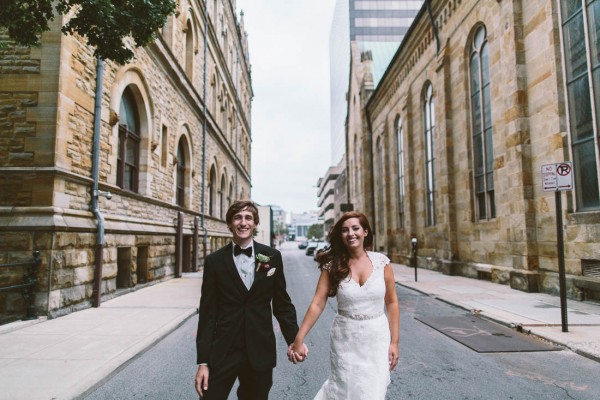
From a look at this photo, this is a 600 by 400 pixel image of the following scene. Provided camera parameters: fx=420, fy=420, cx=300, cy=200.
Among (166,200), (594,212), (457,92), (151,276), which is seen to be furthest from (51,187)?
(457,92)

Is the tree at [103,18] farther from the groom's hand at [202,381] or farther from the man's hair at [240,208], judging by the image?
the groom's hand at [202,381]

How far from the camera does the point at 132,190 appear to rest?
13.2 metres

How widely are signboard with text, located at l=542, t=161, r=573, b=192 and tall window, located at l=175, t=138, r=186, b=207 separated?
14616mm

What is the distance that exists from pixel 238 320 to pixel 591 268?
9885mm

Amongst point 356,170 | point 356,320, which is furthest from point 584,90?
point 356,170

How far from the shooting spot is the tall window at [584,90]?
9.68 metres

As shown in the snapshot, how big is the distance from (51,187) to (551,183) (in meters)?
9.32

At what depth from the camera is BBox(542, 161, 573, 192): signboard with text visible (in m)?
7.02

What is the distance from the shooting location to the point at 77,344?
20.1 ft

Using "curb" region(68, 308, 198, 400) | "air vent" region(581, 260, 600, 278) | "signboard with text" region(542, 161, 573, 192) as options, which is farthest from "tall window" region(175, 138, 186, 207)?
"air vent" region(581, 260, 600, 278)

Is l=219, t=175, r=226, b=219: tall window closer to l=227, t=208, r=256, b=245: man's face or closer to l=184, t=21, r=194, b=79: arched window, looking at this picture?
l=184, t=21, r=194, b=79: arched window

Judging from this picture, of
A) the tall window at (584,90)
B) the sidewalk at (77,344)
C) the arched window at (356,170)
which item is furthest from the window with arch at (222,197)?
the tall window at (584,90)

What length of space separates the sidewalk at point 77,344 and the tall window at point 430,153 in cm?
1477

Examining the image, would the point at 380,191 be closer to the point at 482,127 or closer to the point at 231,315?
the point at 482,127
